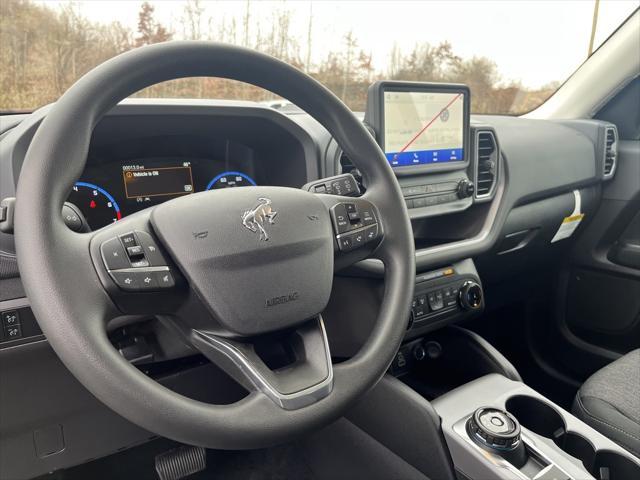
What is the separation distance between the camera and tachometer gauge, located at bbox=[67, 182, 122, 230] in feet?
3.36

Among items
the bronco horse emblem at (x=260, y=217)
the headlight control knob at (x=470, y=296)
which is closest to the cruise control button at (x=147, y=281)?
the bronco horse emblem at (x=260, y=217)

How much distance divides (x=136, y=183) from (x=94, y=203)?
93 millimetres

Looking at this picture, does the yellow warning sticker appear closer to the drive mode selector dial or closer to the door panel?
the door panel

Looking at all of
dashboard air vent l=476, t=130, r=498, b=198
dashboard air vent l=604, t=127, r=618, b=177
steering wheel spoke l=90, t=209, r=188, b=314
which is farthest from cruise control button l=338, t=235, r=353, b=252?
dashboard air vent l=604, t=127, r=618, b=177

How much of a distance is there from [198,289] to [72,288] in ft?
0.51

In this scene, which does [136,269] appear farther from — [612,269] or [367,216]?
[612,269]

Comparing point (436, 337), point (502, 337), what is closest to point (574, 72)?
point (502, 337)

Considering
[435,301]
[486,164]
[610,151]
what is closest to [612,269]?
[610,151]

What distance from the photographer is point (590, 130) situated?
1.96m

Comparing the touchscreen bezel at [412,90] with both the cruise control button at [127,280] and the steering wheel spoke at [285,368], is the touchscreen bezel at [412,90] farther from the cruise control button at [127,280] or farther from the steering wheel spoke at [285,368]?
the cruise control button at [127,280]

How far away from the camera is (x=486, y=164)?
1557 mm

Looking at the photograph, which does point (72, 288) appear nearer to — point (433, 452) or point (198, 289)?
point (198, 289)

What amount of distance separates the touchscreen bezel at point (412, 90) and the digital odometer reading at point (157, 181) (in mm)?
444

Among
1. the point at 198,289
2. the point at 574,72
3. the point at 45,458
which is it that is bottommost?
the point at 45,458
